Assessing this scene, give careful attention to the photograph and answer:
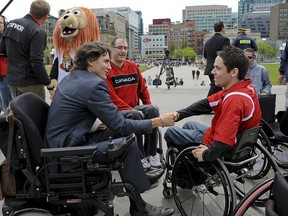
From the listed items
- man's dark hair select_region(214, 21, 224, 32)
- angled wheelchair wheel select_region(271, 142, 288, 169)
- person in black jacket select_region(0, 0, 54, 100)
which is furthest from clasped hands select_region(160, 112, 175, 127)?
man's dark hair select_region(214, 21, 224, 32)

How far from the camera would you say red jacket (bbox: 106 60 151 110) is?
10.9ft

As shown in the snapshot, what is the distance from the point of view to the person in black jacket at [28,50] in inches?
143

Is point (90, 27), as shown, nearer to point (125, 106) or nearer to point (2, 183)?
point (125, 106)

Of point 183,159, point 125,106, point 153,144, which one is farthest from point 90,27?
point 183,159

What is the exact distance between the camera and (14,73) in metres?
3.83

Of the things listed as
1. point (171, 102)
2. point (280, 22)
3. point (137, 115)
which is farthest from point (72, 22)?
point (280, 22)

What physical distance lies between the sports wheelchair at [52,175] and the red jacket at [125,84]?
3.92 feet

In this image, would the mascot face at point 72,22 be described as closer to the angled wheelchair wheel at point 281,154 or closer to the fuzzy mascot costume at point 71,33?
the fuzzy mascot costume at point 71,33

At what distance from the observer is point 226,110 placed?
2227mm

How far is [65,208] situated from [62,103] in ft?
2.66

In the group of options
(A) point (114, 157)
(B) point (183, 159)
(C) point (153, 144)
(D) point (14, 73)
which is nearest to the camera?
(A) point (114, 157)

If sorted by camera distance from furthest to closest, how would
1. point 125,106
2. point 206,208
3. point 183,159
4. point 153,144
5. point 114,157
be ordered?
1. point 125,106
2. point 153,144
3. point 206,208
4. point 183,159
5. point 114,157

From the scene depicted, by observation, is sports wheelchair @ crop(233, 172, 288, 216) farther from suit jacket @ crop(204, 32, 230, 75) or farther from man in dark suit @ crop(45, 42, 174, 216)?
suit jacket @ crop(204, 32, 230, 75)

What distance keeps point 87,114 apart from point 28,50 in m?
1.96
